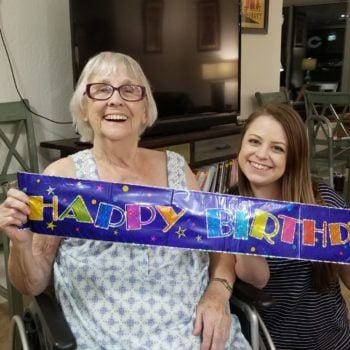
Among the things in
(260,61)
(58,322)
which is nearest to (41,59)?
(58,322)

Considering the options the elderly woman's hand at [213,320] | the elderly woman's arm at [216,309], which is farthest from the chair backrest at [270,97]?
the elderly woman's hand at [213,320]

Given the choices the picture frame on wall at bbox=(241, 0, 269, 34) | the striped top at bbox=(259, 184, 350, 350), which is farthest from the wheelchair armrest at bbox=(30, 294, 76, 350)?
the picture frame on wall at bbox=(241, 0, 269, 34)

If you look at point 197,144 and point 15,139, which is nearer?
point 15,139

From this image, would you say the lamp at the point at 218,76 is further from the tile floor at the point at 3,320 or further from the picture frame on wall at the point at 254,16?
the tile floor at the point at 3,320

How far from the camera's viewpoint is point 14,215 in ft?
3.41

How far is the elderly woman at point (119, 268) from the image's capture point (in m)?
1.12

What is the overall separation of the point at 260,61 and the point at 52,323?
2.98m

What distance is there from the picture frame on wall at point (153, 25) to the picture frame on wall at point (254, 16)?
1.05 m

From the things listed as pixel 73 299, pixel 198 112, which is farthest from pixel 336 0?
pixel 73 299

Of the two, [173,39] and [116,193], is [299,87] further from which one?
[116,193]

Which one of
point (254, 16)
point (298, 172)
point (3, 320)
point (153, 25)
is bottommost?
point (3, 320)

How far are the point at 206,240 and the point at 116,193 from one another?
0.81ft

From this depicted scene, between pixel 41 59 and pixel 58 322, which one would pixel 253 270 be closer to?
pixel 58 322

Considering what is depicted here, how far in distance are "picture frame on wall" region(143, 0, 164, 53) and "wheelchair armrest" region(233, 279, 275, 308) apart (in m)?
1.55
